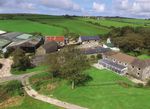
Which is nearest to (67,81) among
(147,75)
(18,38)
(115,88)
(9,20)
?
(115,88)

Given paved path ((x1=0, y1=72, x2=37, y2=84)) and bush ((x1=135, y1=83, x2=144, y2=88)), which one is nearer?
bush ((x1=135, y1=83, x2=144, y2=88))

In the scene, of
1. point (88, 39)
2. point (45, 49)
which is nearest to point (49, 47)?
point (45, 49)

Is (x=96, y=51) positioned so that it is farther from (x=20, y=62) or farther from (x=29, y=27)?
(x=29, y=27)

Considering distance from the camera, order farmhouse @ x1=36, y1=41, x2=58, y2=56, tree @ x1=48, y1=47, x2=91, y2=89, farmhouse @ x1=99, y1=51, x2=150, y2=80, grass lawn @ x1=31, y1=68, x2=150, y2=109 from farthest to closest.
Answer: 1. farmhouse @ x1=36, y1=41, x2=58, y2=56
2. farmhouse @ x1=99, y1=51, x2=150, y2=80
3. tree @ x1=48, y1=47, x2=91, y2=89
4. grass lawn @ x1=31, y1=68, x2=150, y2=109

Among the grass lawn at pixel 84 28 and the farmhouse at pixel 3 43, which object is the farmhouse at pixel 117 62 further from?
the grass lawn at pixel 84 28

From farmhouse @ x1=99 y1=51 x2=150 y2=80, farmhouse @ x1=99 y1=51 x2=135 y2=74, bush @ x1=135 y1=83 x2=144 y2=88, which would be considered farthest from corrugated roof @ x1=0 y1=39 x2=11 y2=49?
bush @ x1=135 y1=83 x2=144 y2=88

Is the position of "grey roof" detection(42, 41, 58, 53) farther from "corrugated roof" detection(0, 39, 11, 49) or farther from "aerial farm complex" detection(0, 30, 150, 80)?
"corrugated roof" detection(0, 39, 11, 49)
